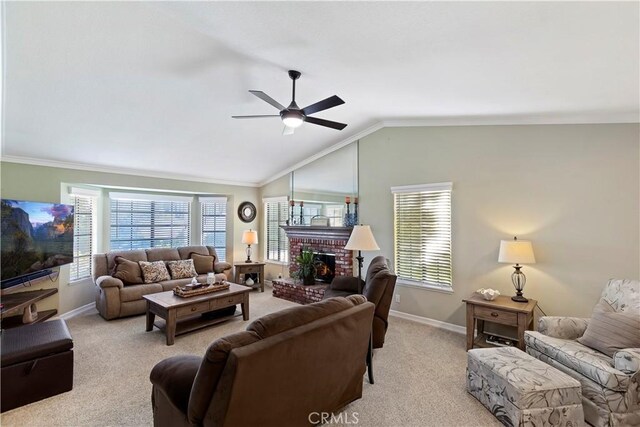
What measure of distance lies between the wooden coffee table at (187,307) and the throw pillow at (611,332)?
3977 millimetres

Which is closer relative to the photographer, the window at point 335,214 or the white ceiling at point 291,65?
the white ceiling at point 291,65

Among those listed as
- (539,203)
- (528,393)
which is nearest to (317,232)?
(539,203)

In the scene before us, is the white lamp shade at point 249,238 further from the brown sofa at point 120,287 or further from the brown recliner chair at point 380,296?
the brown recliner chair at point 380,296

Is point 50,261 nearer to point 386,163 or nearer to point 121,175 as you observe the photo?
point 121,175

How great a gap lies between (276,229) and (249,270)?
45.7 inches

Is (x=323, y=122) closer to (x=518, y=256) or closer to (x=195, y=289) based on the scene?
(x=518, y=256)

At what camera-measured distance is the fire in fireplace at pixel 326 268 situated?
223 inches

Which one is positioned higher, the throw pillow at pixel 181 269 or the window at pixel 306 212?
the window at pixel 306 212

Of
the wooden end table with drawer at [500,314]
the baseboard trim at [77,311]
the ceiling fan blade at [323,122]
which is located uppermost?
the ceiling fan blade at [323,122]

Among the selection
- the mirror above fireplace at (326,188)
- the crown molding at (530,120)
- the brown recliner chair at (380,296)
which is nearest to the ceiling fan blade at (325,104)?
the brown recliner chair at (380,296)

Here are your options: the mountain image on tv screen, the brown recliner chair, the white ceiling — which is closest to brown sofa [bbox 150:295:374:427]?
the brown recliner chair

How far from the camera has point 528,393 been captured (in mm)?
2049

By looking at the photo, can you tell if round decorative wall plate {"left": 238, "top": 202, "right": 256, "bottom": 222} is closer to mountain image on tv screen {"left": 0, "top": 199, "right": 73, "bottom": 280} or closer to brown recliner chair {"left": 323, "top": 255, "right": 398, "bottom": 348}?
mountain image on tv screen {"left": 0, "top": 199, "right": 73, "bottom": 280}

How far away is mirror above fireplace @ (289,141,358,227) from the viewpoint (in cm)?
534
